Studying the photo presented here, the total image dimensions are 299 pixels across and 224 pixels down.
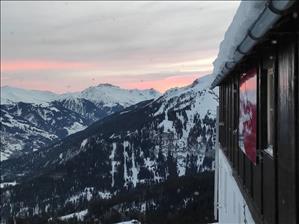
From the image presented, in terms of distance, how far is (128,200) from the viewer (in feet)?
515

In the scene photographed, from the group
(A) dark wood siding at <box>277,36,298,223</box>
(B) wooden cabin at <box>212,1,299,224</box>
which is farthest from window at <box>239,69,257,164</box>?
(A) dark wood siding at <box>277,36,298,223</box>

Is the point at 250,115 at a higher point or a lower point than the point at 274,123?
higher

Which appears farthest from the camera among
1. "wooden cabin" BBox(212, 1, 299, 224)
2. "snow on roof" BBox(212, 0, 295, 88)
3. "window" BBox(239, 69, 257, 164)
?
"window" BBox(239, 69, 257, 164)

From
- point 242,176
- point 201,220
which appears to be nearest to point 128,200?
point 201,220

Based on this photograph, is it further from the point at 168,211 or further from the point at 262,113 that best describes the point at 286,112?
the point at 168,211

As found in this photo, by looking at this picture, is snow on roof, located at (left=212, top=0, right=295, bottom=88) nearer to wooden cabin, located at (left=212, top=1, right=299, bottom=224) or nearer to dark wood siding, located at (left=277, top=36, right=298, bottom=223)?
wooden cabin, located at (left=212, top=1, right=299, bottom=224)

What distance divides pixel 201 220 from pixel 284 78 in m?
98.6

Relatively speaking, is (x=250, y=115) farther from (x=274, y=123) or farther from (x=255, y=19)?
(x=255, y=19)

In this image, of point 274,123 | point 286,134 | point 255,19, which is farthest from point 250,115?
point 255,19

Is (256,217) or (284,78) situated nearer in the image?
(284,78)

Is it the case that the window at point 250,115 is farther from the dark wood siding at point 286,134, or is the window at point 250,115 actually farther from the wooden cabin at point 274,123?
the dark wood siding at point 286,134

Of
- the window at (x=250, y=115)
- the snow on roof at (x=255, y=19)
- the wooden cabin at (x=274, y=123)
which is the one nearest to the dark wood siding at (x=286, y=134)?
the wooden cabin at (x=274, y=123)

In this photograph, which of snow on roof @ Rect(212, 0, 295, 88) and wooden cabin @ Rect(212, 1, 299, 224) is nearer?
snow on roof @ Rect(212, 0, 295, 88)

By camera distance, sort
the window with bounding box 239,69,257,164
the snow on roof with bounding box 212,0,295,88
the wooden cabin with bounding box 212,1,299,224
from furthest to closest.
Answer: the window with bounding box 239,69,257,164
the wooden cabin with bounding box 212,1,299,224
the snow on roof with bounding box 212,0,295,88
